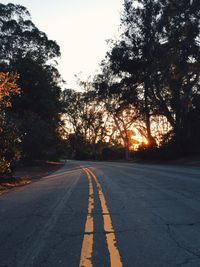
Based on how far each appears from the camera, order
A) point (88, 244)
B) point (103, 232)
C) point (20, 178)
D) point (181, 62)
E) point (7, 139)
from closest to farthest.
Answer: point (88, 244) < point (103, 232) < point (7, 139) < point (20, 178) < point (181, 62)

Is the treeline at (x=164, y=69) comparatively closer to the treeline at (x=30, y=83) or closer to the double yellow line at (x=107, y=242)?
the treeline at (x=30, y=83)

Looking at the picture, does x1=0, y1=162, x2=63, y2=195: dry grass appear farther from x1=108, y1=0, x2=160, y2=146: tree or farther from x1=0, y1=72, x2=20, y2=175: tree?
x1=108, y1=0, x2=160, y2=146: tree

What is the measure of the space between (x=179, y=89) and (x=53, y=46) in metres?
19.9

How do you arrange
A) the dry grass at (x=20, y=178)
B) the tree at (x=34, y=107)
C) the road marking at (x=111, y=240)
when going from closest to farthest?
the road marking at (x=111, y=240) < the dry grass at (x=20, y=178) < the tree at (x=34, y=107)

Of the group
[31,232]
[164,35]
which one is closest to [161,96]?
[164,35]

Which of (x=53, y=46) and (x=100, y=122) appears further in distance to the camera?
(x=100, y=122)

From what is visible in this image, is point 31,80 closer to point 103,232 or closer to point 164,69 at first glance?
Answer: point 164,69

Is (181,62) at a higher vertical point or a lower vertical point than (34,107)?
higher

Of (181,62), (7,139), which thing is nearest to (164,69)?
(181,62)

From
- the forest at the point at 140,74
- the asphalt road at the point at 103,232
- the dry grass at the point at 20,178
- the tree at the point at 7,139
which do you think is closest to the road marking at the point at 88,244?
the asphalt road at the point at 103,232

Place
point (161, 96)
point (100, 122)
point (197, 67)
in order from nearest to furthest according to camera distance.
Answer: point (197, 67), point (161, 96), point (100, 122)

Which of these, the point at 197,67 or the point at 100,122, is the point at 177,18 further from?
the point at 100,122

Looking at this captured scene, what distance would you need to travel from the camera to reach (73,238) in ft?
20.6

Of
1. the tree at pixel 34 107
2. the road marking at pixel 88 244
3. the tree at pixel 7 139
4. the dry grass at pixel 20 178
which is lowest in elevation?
the road marking at pixel 88 244
